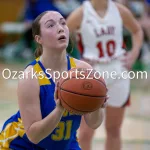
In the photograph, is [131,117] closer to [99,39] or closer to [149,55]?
[99,39]

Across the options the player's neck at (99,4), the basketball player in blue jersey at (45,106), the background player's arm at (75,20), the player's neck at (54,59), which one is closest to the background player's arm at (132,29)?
the player's neck at (99,4)

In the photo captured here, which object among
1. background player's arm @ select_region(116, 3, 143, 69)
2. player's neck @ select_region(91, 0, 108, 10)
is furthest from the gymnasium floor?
player's neck @ select_region(91, 0, 108, 10)

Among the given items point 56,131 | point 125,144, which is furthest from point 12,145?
point 125,144

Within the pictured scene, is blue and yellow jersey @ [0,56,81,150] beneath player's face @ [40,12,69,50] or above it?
beneath

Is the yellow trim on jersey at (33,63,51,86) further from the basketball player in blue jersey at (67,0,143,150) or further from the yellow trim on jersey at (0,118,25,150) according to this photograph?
the basketball player in blue jersey at (67,0,143,150)

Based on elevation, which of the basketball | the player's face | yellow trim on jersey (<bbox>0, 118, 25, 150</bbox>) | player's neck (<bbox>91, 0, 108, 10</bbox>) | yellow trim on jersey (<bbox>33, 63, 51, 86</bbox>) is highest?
player's neck (<bbox>91, 0, 108, 10</bbox>)

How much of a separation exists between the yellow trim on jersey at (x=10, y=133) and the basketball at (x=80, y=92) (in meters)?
0.64

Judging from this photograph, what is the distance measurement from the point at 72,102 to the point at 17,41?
42.3ft

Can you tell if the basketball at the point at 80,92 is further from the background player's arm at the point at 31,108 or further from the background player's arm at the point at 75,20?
the background player's arm at the point at 75,20

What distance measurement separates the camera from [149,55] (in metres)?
13.8

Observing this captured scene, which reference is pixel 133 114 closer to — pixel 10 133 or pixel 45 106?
pixel 10 133

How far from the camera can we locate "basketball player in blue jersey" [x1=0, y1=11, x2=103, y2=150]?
12.4ft

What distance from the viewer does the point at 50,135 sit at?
13.2 feet

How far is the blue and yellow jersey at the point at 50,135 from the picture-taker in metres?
3.90
